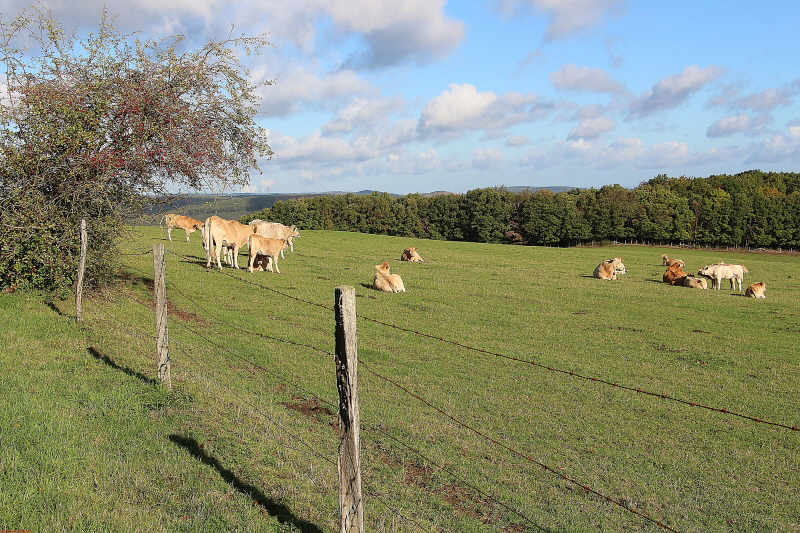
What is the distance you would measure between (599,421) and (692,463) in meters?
1.76

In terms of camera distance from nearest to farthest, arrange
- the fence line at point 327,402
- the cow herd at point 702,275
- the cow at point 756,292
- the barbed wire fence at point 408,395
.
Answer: the barbed wire fence at point 408,395 < the fence line at point 327,402 < the cow at point 756,292 < the cow herd at point 702,275

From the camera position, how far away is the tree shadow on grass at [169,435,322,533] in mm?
4945

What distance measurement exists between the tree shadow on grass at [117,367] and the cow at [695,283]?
1025 inches

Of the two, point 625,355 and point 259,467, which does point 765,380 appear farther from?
point 259,467

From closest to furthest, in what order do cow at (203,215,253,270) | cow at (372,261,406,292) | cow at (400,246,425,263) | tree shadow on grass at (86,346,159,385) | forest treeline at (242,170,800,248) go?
tree shadow on grass at (86,346,159,385)
cow at (372,261,406,292)
cow at (203,215,253,270)
cow at (400,246,425,263)
forest treeline at (242,170,800,248)

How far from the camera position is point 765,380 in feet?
41.5

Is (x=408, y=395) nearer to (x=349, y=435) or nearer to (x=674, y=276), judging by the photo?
(x=349, y=435)

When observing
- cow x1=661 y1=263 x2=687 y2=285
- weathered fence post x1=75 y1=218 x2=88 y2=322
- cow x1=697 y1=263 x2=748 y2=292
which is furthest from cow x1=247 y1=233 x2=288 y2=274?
cow x1=697 y1=263 x2=748 y2=292

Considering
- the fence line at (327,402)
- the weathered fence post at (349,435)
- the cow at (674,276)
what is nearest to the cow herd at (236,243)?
the fence line at (327,402)

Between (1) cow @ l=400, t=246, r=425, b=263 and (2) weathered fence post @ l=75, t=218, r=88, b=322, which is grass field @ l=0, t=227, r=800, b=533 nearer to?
(2) weathered fence post @ l=75, t=218, r=88, b=322

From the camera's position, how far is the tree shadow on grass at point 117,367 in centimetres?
809

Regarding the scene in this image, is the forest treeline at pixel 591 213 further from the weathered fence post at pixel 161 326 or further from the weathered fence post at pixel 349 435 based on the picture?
the weathered fence post at pixel 349 435

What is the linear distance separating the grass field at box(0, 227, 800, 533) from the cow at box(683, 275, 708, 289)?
9.30 meters

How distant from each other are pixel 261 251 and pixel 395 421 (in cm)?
1528
